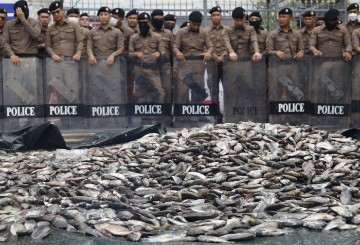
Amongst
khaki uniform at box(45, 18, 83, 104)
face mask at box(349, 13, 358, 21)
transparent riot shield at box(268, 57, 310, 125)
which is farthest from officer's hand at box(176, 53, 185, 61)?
face mask at box(349, 13, 358, 21)

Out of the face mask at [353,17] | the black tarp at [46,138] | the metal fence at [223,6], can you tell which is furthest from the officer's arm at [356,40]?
the black tarp at [46,138]

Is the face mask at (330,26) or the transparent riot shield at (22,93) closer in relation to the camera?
the transparent riot shield at (22,93)

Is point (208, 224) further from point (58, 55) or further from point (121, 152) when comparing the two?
point (58, 55)

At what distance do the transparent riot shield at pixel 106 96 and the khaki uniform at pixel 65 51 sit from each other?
0.26 metres

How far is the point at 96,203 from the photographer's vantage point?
7781 millimetres

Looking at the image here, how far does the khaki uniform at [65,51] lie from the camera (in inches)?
515

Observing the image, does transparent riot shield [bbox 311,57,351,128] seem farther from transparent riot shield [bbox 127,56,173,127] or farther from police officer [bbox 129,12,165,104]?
police officer [bbox 129,12,165,104]

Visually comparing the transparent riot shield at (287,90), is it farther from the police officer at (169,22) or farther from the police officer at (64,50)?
the police officer at (64,50)

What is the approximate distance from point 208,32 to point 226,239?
25.3 ft

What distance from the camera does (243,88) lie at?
13.3 metres

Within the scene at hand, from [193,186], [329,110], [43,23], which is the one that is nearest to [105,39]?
[43,23]

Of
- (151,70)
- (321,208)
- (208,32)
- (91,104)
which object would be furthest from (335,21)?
(321,208)

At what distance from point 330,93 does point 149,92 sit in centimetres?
320

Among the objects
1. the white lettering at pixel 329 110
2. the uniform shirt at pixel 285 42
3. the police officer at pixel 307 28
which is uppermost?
the police officer at pixel 307 28
